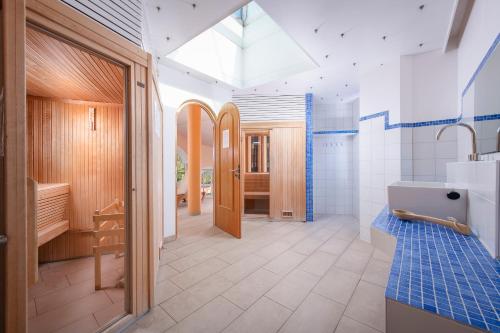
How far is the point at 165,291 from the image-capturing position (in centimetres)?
213

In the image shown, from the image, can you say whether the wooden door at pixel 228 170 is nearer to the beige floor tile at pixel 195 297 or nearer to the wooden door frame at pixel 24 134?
the beige floor tile at pixel 195 297

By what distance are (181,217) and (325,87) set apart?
4474mm

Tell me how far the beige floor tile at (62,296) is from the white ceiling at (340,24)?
3.06m

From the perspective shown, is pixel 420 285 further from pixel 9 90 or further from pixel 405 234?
pixel 9 90

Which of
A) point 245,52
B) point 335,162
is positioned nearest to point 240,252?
point 335,162

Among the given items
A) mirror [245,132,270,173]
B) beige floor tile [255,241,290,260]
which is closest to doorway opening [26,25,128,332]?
beige floor tile [255,241,290,260]

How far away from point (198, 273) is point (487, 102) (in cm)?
315

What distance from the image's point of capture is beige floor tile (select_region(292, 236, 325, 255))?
10.2 feet

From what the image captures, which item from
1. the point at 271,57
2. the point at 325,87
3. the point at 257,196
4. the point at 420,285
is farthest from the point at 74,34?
the point at 257,196

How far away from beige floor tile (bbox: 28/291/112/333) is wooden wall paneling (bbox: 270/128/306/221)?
3.50 m

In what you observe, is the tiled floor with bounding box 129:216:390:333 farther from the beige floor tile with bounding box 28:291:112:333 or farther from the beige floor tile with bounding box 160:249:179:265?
the beige floor tile with bounding box 28:291:112:333

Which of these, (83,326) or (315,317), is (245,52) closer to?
(315,317)

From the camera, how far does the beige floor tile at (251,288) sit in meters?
1.98

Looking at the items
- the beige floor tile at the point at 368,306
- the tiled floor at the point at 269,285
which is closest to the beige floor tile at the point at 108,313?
the tiled floor at the point at 269,285
